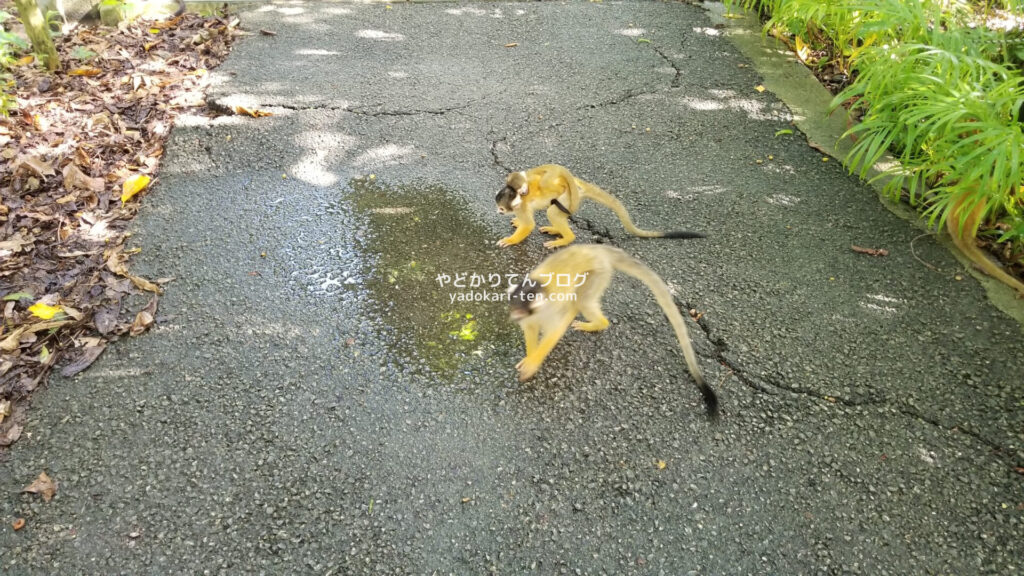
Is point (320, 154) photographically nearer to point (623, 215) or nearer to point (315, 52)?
point (315, 52)

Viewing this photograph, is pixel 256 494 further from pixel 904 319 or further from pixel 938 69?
pixel 938 69

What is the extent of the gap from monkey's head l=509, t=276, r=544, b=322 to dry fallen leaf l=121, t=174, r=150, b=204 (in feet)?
9.83

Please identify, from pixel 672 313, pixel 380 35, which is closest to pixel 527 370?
pixel 672 313

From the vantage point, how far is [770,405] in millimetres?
2908

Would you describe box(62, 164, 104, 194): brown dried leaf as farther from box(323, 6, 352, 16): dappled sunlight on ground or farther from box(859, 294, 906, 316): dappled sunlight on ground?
box(859, 294, 906, 316): dappled sunlight on ground

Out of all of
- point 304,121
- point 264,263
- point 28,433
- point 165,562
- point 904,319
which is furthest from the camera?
point 304,121

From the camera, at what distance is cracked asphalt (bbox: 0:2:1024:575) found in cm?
242

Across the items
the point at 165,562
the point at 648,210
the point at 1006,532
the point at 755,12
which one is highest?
the point at 755,12

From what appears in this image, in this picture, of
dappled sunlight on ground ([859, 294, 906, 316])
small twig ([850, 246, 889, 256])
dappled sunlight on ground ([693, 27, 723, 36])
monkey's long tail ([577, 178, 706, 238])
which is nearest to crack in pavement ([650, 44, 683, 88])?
dappled sunlight on ground ([693, 27, 723, 36])

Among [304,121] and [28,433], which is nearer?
[28,433]

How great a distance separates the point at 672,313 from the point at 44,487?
2.82 metres

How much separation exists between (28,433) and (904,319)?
447 cm

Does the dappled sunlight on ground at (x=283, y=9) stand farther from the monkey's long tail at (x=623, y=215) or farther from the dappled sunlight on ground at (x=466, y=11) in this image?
the monkey's long tail at (x=623, y=215)

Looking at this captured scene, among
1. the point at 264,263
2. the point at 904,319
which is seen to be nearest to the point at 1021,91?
the point at 904,319
